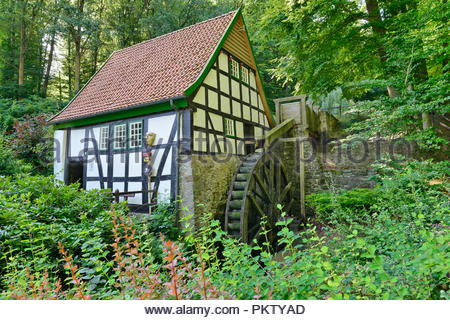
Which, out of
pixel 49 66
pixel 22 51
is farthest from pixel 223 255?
pixel 49 66

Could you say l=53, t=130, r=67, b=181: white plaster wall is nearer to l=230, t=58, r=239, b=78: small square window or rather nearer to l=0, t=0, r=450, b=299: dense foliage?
l=0, t=0, r=450, b=299: dense foliage

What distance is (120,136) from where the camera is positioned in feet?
27.9

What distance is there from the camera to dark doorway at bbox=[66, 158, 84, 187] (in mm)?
9633

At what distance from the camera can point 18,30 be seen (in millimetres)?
18859

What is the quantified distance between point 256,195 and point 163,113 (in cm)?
361

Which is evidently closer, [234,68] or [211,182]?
[211,182]

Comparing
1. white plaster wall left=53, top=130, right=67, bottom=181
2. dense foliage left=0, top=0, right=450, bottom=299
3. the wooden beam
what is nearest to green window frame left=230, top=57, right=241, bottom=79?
dense foliage left=0, top=0, right=450, bottom=299

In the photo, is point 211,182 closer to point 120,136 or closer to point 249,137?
point 249,137

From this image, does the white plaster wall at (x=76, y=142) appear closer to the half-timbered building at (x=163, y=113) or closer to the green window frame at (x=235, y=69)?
the half-timbered building at (x=163, y=113)

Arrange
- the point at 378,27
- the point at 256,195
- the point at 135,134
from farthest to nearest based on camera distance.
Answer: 1. the point at 256,195
2. the point at 135,134
3. the point at 378,27

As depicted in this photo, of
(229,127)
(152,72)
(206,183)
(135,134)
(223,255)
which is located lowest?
(223,255)

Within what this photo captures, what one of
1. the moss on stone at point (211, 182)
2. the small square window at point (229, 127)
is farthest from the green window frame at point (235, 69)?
the moss on stone at point (211, 182)
